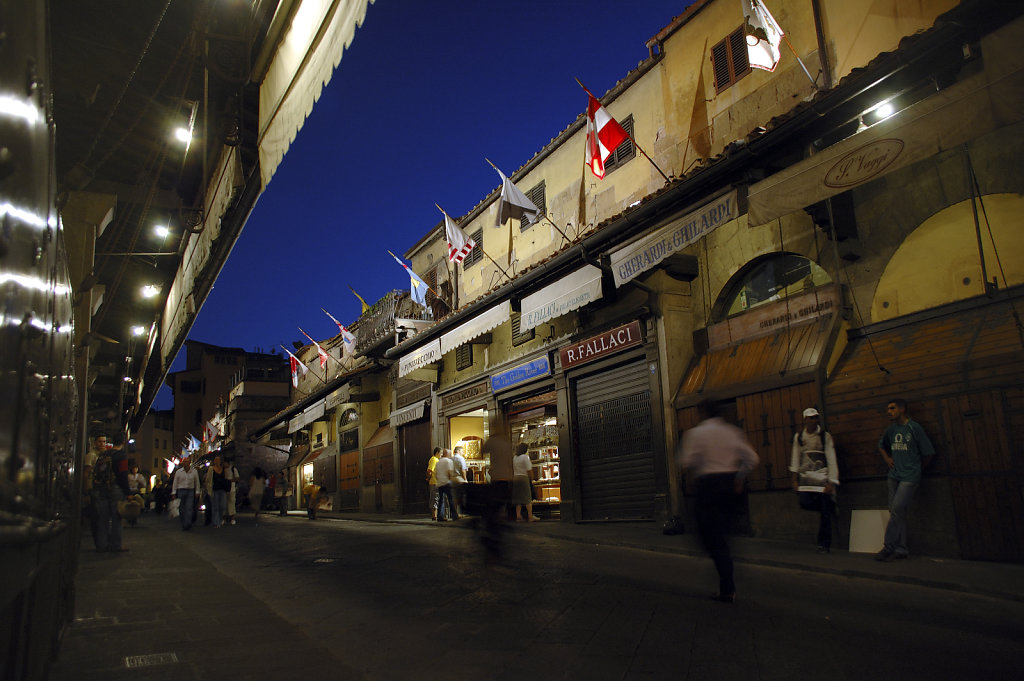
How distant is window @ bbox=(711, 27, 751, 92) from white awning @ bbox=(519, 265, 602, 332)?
14.6 feet

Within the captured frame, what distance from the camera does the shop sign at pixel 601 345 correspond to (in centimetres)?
1390

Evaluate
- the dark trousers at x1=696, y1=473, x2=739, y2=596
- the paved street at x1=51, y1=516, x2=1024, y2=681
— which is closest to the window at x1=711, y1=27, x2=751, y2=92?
the paved street at x1=51, y1=516, x2=1024, y2=681

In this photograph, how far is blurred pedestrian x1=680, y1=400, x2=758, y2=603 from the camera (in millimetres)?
6082

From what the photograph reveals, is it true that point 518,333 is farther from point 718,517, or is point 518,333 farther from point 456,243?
point 718,517

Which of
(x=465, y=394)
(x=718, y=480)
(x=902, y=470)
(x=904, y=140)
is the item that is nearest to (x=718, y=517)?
(x=718, y=480)

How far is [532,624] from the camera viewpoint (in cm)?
530

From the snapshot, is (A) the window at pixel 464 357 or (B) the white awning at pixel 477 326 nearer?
(B) the white awning at pixel 477 326

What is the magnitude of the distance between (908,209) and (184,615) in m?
10.1

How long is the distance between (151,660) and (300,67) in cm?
391

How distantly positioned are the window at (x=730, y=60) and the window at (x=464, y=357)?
10.8m

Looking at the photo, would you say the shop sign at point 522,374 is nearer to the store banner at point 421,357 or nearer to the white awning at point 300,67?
the store banner at point 421,357

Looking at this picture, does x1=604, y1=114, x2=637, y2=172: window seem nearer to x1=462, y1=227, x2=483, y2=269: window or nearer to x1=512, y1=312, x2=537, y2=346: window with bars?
x1=512, y1=312, x2=537, y2=346: window with bars

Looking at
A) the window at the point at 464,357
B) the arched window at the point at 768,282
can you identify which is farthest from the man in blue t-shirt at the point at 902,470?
the window at the point at 464,357

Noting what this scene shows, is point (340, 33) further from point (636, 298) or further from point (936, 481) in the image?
point (636, 298)
